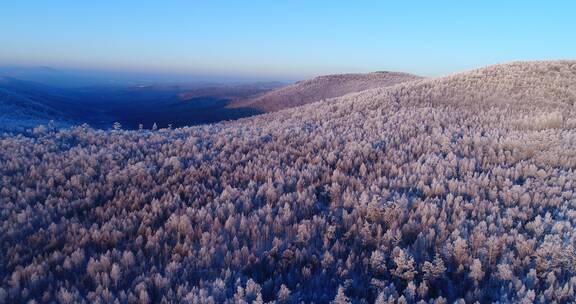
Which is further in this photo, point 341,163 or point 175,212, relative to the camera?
point 341,163

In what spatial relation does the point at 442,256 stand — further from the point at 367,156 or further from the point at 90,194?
the point at 90,194

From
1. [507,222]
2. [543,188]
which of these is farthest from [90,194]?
[543,188]

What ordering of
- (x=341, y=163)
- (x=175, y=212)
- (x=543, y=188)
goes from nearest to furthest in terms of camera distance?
(x=175, y=212) < (x=543, y=188) < (x=341, y=163)

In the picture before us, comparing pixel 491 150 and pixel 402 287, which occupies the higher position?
pixel 491 150

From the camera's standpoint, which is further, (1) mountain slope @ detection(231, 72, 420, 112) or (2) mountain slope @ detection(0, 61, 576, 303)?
(1) mountain slope @ detection(231, 72, 420, 112)

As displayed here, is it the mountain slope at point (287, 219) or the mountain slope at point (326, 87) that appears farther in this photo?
the mountain slope at point (326, 87)

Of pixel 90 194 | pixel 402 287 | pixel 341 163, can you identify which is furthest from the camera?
pixel 341 163
